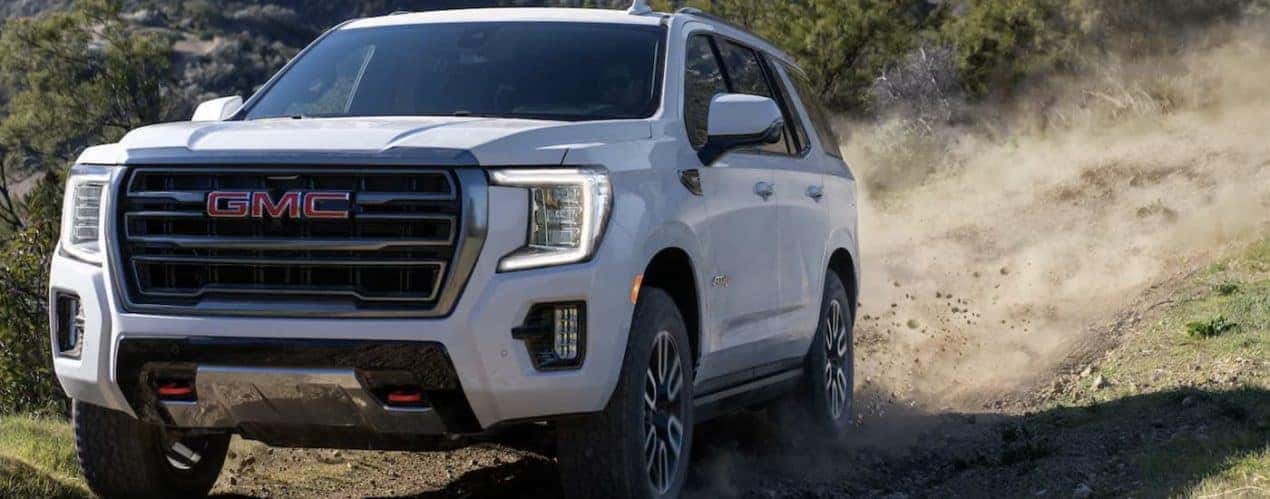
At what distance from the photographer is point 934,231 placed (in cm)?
2116

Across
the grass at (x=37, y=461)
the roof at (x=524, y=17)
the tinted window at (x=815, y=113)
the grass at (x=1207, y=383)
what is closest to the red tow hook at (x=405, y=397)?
the grass at (x=37, y=461)

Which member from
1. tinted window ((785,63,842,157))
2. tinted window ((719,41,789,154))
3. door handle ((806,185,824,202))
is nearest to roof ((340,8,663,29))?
tinted window ((719,41,789,154))

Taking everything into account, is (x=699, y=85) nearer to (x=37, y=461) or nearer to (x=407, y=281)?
(x=407, y=281)


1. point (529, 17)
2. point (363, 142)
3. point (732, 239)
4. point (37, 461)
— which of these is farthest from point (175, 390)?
point (529, 17)

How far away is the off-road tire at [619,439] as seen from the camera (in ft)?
17.1

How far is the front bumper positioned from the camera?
15.8 ft

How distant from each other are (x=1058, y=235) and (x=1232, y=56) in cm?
1317

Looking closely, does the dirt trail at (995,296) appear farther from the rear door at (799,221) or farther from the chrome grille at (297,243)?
the chrome grille at (297,243)

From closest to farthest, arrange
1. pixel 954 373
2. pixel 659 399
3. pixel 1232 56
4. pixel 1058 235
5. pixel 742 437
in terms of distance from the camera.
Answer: pixel 659 399, pixel 742 437, pixel 954 373, pixel 1058 235, pixel 1232 56

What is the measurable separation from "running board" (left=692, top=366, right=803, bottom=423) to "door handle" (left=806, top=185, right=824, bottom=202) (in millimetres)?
825

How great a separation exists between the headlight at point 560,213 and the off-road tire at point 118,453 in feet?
5.67

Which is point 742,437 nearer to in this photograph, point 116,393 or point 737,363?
point 737,363

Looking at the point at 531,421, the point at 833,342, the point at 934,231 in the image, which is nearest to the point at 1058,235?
the point at 934,231

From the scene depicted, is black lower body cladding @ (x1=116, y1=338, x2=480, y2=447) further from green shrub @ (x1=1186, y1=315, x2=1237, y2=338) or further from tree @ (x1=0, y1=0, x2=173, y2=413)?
tree @ (x1=0, y1=0, x2=173, y2=413)
